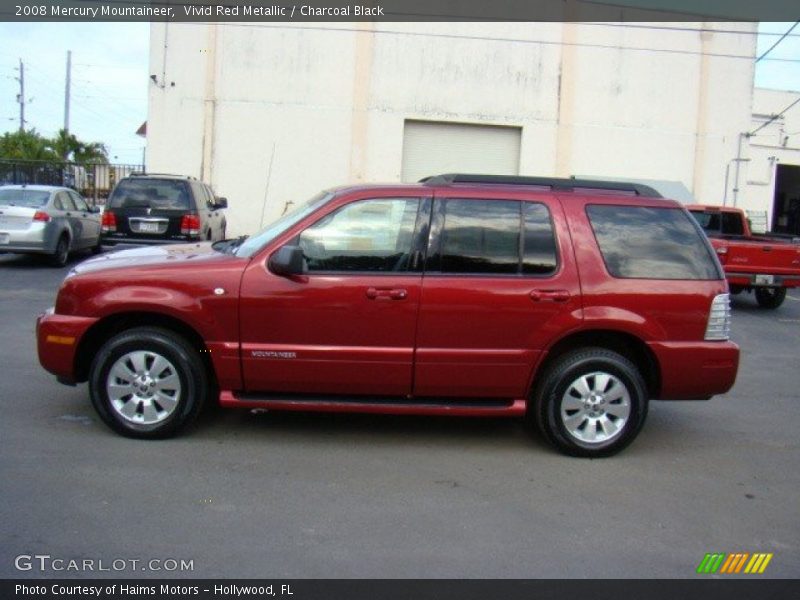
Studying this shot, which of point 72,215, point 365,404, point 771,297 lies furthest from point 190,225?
point 771,297

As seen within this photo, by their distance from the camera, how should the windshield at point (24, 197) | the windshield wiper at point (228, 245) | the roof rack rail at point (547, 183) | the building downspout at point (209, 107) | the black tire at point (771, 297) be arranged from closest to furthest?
the roof rack rail at point (547, 183) → the windshield wiper at point (228, 245) → the windshield at point (24, 197) → the black tire at point (771, 297) → the building downspout at point (209, 107)

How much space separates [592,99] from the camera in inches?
912

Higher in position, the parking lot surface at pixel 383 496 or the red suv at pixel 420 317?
the red suv at pixel 420 317

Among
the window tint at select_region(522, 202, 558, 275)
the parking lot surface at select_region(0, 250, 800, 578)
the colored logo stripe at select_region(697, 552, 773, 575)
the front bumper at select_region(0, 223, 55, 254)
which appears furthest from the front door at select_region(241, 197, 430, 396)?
the front bumper at select_region(0, 223, 55, 254)

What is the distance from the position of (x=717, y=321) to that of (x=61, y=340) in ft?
15.1

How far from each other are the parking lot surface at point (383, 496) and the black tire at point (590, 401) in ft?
0.53

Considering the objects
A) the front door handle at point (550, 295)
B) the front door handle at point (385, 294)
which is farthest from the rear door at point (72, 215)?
the front door handle at point (550, 295)

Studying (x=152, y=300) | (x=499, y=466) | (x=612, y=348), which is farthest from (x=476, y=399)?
(x=152, y=300)

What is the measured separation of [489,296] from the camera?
18.6 feet

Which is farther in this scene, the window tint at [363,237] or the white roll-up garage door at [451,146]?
the white roll-up garage door at [451,146]

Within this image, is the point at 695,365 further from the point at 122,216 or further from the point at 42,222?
the point at 42,222

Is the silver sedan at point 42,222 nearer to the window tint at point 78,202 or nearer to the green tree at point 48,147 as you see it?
the window tint at point 78,202

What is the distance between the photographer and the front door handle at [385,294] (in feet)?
18.5
